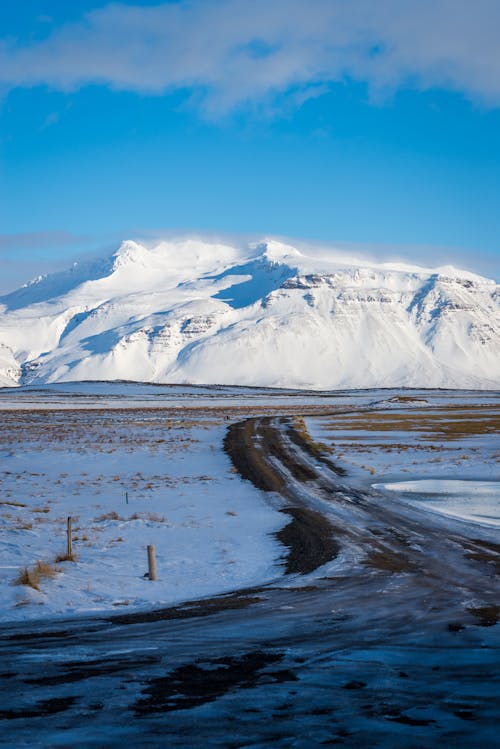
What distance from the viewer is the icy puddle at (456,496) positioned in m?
24.1

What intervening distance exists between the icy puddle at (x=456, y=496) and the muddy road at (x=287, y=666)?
7963 mm

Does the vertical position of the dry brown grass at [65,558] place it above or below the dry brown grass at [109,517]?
above

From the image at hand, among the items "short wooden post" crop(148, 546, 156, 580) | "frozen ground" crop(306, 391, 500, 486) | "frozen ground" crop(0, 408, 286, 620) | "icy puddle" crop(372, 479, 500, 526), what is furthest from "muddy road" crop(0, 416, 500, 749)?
"frozen ground" crop(306, 391, 500, 486)

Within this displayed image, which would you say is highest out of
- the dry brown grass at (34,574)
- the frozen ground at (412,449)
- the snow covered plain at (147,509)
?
the dry brown grass at (34,574)

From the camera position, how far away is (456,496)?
2856 centimetres

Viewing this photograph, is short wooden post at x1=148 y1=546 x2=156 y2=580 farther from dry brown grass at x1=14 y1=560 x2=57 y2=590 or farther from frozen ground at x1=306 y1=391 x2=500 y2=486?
frozen ground at x1=306 y1=391 x2=500 y2=486

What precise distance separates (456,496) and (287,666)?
70.8ft

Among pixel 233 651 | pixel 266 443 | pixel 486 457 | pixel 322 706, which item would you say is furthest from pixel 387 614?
pixel 266 443

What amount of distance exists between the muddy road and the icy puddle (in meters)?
7.96

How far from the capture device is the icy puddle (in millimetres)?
24109

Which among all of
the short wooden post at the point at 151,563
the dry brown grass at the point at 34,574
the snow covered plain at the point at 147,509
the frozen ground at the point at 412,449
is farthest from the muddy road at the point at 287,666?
the frozen ground at the point at 412,449

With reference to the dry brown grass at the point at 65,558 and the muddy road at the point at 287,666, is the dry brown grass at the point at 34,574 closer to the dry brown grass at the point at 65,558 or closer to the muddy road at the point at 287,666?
the dry brown grass at the point at 65,558

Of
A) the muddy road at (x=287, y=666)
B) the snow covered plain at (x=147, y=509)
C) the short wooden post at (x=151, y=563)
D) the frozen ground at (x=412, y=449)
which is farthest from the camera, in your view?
the frozen ground at (x=412, y=449)

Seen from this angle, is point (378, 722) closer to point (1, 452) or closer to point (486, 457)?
point (486, 457)
